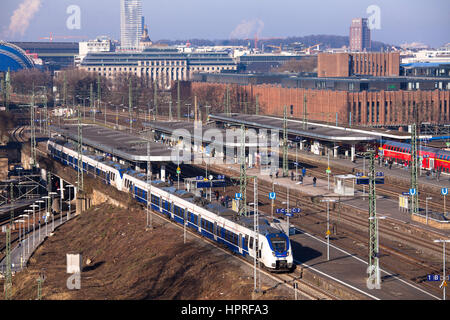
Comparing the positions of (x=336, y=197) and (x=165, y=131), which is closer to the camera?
(x=336, y=197)

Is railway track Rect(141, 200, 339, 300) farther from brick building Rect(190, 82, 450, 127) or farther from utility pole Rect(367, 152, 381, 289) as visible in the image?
brick building Rect(190, 82, 450, 127)

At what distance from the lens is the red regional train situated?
7369cm

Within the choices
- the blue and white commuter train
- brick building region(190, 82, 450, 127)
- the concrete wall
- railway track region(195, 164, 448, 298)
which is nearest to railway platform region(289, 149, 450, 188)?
railway track region(195, 164, 448, 298)

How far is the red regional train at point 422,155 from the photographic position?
7369 cm

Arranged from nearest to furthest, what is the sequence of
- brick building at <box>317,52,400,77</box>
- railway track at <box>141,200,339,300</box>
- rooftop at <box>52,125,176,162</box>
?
railway track at <box>141,200,339,300</box> → rooftop at <box>52,125,176,162</box> → brick building at <box>317,52,400,77</box>

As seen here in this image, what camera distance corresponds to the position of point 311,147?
3610 inches

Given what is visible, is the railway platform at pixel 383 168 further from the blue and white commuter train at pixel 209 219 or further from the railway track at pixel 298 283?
the railway track at pixel 298 283

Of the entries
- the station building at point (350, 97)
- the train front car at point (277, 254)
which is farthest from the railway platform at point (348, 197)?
the station building at point (350, 97)

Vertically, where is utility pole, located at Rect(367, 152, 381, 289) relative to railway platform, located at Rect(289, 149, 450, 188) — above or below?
above
